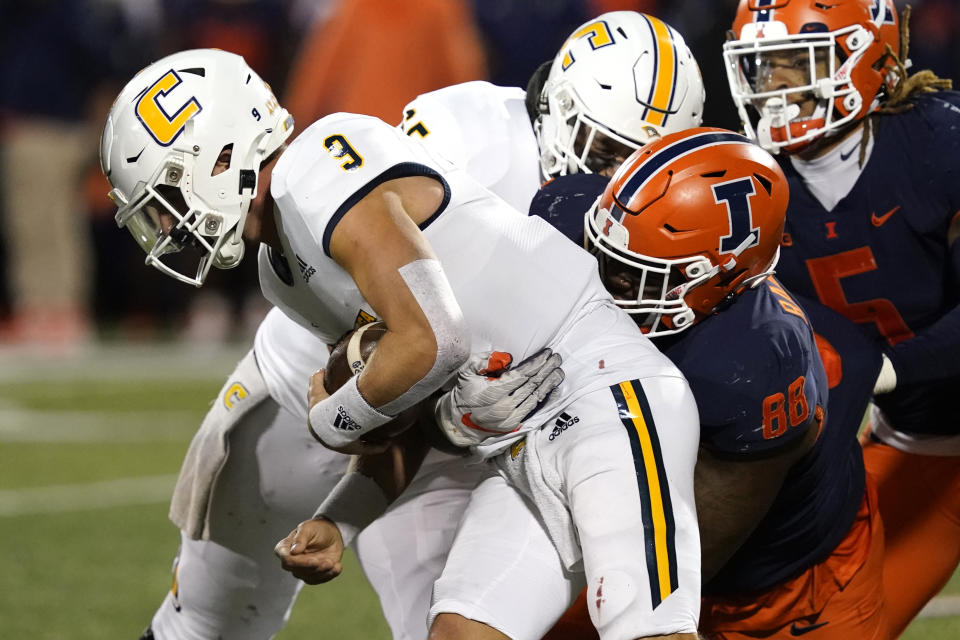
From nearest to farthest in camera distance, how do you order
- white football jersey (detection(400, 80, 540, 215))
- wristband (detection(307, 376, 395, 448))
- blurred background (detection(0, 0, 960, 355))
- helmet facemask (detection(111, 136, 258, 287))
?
1. wristband (detection(307, 376, 395, 448))
2. helmet facemask (detection(111, 136, 258, 287))
3. white football jersey (detection(400, 80, 540, 215))
4. blurred background (detection(0, 0, 960, 355))

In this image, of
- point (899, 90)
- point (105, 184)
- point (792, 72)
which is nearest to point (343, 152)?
point (792, 72)

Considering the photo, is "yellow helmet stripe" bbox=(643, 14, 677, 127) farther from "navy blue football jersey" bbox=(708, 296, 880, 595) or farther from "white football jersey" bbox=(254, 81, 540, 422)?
"navy blue football jersey" bbox=(708, 296, 880, 595)

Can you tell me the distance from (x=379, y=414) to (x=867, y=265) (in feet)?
4.97

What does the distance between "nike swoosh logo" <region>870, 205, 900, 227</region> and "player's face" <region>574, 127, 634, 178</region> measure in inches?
26.1

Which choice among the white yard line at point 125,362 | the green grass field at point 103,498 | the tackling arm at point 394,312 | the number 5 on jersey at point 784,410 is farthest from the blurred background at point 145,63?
the tackling arm at point 394,312

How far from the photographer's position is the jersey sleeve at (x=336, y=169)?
9.24ft

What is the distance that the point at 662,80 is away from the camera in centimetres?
353

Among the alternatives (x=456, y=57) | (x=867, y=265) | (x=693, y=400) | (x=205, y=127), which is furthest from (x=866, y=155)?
(x=456, y=57)


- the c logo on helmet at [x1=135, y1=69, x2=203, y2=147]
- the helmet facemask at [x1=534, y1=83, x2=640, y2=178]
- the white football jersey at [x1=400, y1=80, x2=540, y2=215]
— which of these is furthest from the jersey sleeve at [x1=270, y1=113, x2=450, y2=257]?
the helmet facemask at [x1=534, y1=83, x2=640, y2=178]

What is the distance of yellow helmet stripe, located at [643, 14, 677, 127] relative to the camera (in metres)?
3.50

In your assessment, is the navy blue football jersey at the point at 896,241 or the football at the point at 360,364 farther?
the navy blue football jersey at the point at 896,241

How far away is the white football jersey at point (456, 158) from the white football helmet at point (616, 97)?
0.07 metres

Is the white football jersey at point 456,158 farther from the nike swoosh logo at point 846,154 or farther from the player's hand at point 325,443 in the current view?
the nike swoosh logo at point 846,154

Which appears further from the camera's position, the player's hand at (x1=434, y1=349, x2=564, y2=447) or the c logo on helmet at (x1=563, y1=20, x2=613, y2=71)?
the c logo on helmet at (x1=563, y1=20, x2=613, y2=71)
